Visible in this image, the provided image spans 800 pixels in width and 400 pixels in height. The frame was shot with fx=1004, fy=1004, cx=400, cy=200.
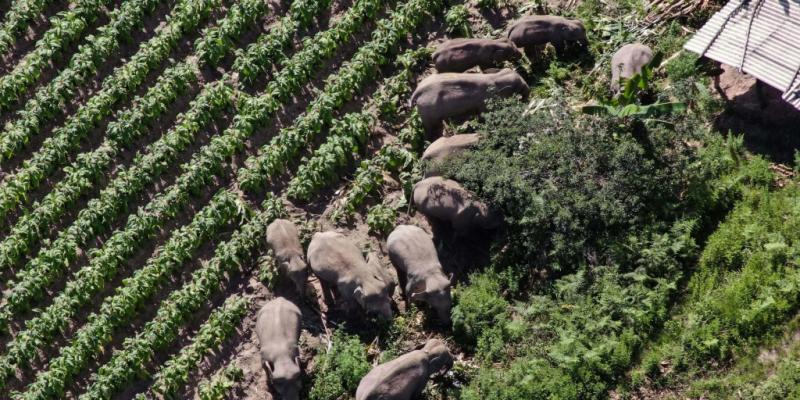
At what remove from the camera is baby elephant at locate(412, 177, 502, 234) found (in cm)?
1817

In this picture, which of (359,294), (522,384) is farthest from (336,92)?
(522,384)

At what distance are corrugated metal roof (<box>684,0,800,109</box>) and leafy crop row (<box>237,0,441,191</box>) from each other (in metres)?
5.86

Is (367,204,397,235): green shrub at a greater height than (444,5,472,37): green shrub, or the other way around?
(444,5,472,37): green shrub

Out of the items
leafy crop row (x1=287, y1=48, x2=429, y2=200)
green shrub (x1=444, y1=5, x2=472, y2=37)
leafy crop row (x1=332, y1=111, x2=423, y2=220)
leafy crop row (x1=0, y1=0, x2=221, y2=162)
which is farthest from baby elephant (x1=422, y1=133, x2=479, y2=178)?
leafy crop row (x1=0, y1=0, x2=221, y2=162)

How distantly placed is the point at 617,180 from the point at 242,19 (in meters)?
8.61

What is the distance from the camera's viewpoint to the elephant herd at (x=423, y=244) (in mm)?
16984

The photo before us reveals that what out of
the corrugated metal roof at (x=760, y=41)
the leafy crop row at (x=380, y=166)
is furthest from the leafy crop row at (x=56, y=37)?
the corrugated metal roof at (x=760, y=41)

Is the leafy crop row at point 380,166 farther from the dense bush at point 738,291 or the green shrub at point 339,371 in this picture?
the dense bush at point 738,291

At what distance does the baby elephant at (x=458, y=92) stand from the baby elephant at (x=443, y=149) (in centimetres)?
73

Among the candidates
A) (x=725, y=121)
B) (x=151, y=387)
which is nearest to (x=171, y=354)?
(x=151, y=387)

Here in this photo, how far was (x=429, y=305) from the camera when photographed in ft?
59.2

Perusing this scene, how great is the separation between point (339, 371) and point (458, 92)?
5.89m

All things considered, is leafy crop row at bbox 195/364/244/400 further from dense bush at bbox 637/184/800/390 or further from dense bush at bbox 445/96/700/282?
dense bush at bbox 637/184/800/390

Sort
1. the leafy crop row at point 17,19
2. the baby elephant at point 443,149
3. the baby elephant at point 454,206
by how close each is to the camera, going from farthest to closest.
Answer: the leafy crop row at point 17,19 → the baby elephant at point 443,149 → the baby elephant at point 454,206
